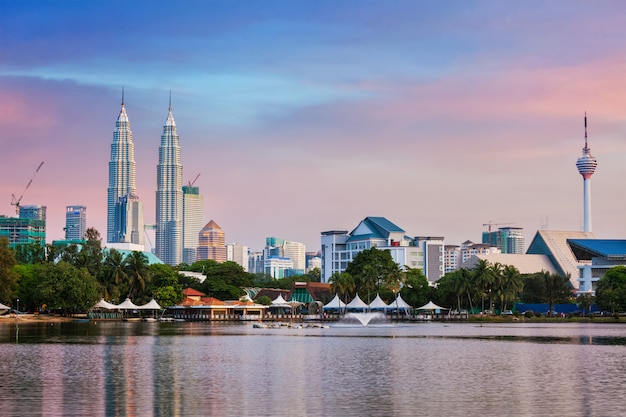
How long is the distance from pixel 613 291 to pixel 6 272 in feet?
319

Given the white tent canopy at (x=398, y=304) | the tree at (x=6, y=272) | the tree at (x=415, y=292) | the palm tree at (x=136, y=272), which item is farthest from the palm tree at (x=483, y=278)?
the tree at (x=6, y=272)

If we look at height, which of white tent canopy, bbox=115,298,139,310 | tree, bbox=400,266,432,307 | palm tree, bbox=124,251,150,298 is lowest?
white tent canopy, bbox=115,298,139,310

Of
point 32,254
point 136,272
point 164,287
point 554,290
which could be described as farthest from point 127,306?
point 554,290

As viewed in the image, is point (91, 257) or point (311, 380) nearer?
point (311, 380)

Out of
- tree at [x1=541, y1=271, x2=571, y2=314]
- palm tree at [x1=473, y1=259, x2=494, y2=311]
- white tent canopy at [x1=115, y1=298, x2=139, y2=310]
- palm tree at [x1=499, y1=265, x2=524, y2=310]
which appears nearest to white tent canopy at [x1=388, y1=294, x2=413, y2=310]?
palm tree at [x1=473, y1=259, x2=494, y2=311]

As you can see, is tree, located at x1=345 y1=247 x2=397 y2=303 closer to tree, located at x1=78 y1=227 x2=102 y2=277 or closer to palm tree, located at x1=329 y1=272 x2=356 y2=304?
palm tree, located at x1=329 y1=272 x2=356 y2=304

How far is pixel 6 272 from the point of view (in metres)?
125

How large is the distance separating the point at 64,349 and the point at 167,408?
3397 centimetres

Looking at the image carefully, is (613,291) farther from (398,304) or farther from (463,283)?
(398,304)

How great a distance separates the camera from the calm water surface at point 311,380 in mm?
31688

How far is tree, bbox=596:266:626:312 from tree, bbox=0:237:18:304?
3767 inches

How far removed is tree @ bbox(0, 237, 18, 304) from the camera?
124 meters

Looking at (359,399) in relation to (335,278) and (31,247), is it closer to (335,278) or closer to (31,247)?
(335,278)

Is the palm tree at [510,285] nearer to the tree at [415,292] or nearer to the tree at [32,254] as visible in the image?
the tree at [415,292]
